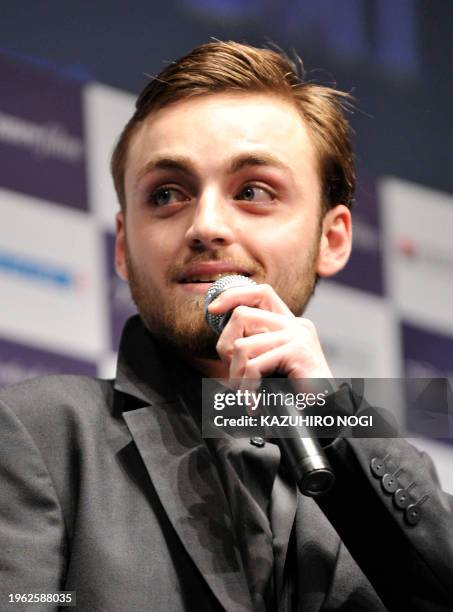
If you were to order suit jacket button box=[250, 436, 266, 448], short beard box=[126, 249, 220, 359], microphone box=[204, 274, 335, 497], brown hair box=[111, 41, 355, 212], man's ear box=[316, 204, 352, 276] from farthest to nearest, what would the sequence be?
man's ear box=[316, 204, 352, 276]
brown hair box=[111, 41, 355, 212]
short beard box=[126, 249, 220, 359]
suit jacket button box=[250, 436, 266, 448]
microphone box=[204, 274, 335, 497]

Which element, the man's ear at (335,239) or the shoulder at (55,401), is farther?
the man's ear at (335,239)

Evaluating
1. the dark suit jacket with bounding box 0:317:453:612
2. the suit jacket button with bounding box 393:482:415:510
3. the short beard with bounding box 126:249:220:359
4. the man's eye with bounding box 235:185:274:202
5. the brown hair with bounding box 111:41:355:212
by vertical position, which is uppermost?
the brown hair with bounding box 111:41:355:212

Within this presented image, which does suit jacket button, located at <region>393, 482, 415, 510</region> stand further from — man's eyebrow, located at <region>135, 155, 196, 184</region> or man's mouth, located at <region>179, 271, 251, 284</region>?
man's eyebrow, located at <region>135, 155, 196, 184</region>

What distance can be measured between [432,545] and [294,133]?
0.82m

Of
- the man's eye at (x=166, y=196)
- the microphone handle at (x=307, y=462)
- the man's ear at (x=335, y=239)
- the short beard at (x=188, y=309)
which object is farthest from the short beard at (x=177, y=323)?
the microphone handle at (x=307, y=462)

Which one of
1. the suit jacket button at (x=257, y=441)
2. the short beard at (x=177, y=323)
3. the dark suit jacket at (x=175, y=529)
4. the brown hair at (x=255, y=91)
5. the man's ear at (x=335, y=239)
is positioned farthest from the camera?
the man's ear at (x=335, y=239)

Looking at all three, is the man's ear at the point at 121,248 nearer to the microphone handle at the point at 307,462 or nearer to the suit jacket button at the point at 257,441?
the suit jacket button at the point at 257,441

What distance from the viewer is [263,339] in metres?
1.48

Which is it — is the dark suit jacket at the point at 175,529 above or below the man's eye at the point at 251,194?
below

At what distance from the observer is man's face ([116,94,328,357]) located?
6.15ft

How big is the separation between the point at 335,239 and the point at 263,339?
2.50ft

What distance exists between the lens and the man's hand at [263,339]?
58.0 inches

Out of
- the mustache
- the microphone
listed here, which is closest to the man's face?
the mustache

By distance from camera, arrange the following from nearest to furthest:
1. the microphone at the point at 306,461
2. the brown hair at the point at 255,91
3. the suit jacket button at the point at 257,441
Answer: the microphone at the point at 306,461
the suit jacket button at the point at 257,441
the brown hair at the point at 255,91
